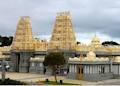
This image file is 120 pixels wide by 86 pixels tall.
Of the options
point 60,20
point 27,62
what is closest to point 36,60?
point 27,62

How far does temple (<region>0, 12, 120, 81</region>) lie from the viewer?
2153 inches

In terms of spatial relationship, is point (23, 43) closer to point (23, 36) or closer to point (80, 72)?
point (23, 36)

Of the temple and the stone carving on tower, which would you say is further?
the stone carving on tower

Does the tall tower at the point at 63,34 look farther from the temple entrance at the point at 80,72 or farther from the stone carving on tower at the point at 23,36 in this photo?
the temple entrance at the point at 80,72

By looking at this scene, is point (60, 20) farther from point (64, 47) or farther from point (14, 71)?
point (14, 71)

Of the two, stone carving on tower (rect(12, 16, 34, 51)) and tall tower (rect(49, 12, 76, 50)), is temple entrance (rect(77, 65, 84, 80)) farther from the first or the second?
stone carving on tower (rect(12, 16, 34, 51))

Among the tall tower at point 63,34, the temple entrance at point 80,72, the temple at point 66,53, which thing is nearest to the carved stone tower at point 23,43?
the temple at point 66,53

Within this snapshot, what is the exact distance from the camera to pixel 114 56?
62.7 meters

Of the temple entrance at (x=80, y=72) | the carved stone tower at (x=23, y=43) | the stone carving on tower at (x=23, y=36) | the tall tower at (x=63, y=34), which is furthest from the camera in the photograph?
the stone carving on tower at (x=23, y=36)

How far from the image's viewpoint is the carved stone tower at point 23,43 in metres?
70.2

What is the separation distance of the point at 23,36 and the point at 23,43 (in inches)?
51.5

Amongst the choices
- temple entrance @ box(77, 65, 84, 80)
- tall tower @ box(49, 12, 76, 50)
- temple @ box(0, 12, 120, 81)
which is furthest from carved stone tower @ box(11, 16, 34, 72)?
temple entrance @ box(77, 65, 84, 80)

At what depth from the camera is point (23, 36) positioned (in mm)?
70562

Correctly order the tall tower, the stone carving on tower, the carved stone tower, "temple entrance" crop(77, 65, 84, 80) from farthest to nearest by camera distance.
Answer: the stone carving on tower, the carved stone tower, the tall tower, "temple entrance" crop(77, 65, 84, 80)
